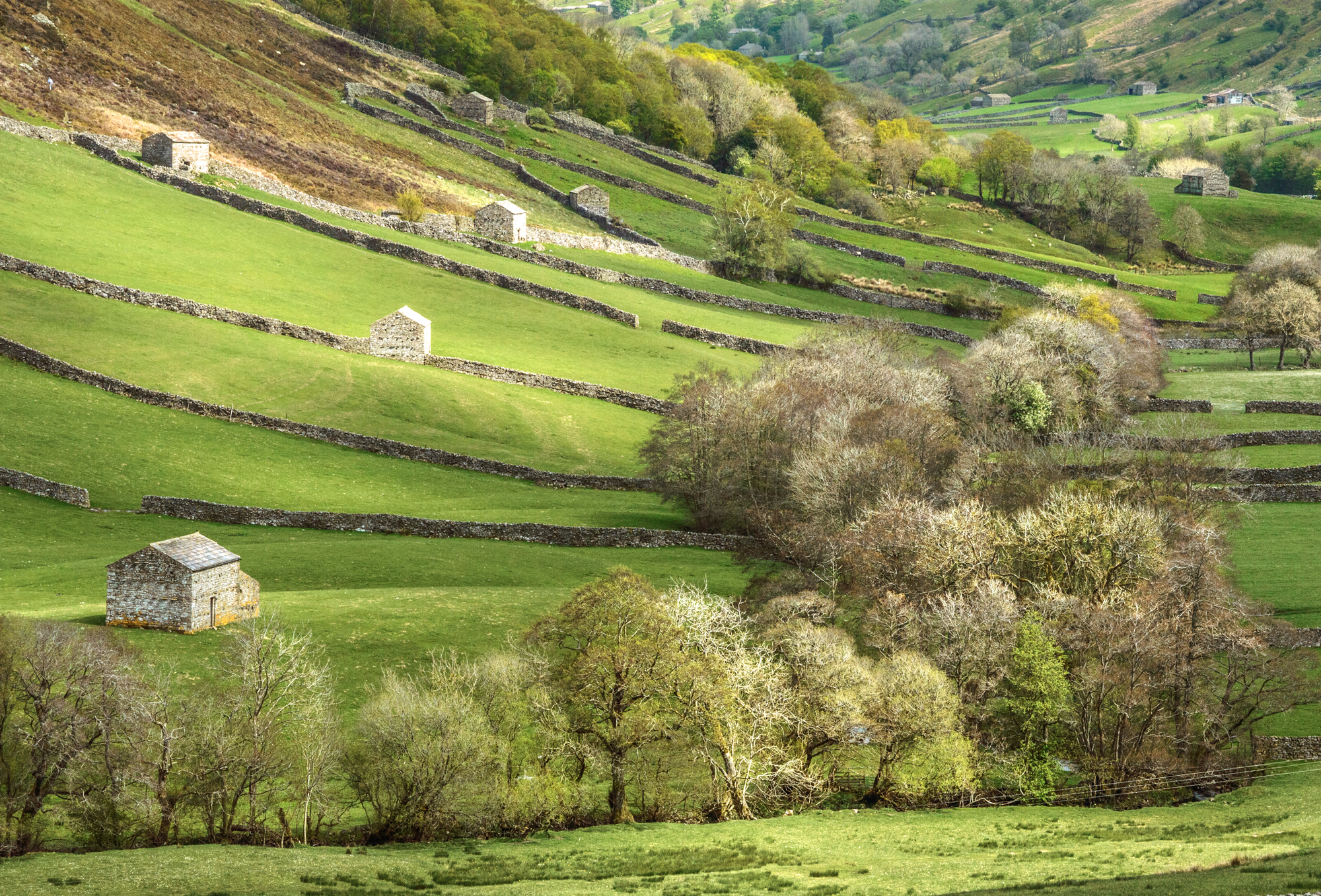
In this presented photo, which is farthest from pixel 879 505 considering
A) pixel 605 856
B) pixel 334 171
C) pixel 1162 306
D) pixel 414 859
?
pixel 1162 306

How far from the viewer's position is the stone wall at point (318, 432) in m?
60.7

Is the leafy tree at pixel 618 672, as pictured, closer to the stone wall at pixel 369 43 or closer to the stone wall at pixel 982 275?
the stone wall at pixel 982 275

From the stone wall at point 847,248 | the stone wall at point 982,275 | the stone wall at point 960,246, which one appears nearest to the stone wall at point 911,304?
the stone wall at point 982,275

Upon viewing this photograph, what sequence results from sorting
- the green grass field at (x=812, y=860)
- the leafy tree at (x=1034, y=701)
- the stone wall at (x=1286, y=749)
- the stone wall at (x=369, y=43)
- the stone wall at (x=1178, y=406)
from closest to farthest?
the green grass field at (x=812, y=860)
the leafy tree at (x=1034, y=701)
the stone wall at (x=1286, y=749)
the stone wall at (x=1178, y=406)
the stone wall at (x=369, y=43)

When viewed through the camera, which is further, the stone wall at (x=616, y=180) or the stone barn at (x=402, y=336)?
the stone wall at (x=616, y=180)

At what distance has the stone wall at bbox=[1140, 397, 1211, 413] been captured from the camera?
83.2 metres

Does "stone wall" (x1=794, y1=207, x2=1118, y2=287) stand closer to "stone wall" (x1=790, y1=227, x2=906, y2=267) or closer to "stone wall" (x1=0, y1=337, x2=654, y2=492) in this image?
"stone wall" (x1=790, y1=227, x2=906, y2=267)

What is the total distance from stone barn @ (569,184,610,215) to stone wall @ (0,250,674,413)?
44.1 m

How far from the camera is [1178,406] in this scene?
8388cm

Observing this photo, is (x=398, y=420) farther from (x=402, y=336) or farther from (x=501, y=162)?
(x=501, y=162)

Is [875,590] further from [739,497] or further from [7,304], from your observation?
[7,304]

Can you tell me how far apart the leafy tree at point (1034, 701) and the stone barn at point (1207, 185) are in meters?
145

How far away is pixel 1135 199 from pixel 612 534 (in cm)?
11972

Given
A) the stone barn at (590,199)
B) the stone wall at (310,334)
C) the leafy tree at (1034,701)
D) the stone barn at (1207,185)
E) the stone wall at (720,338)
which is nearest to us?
the leafy tree at (1034,701)
